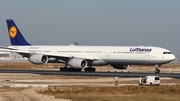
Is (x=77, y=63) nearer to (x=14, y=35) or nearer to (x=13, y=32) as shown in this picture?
(x=14, y=35)

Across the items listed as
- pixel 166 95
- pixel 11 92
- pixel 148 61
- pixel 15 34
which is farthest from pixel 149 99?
pixel 15 34

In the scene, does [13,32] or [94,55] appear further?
[13,32]

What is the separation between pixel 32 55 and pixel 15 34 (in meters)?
11.8

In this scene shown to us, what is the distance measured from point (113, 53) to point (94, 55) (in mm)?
4185

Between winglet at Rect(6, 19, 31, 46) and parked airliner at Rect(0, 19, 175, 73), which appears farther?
winglet at Rect(6, 19, 31, 46)

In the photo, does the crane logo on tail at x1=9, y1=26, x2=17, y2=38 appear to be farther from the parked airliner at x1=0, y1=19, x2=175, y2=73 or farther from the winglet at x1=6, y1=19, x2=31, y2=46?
the parked airliner at x1=0, y1=19, x2=175, y2=73

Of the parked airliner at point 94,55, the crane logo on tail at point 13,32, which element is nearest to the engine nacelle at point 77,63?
the parked airliner at point 94,55

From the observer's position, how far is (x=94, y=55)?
8981cm

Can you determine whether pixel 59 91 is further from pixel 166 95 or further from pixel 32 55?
→ pixel 32 55

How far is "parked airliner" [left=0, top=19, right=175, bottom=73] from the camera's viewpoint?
84.4 meters

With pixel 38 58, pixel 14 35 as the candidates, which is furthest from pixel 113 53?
pixel 14 35

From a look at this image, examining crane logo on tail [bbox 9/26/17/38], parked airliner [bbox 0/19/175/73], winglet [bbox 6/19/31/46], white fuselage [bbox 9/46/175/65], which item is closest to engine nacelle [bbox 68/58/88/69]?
parked airliner [bbox 0/19/175/73]

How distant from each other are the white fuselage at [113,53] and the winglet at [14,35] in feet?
9.88

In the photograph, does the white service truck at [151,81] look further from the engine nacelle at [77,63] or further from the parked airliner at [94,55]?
the engine nacelle at [77,63]
